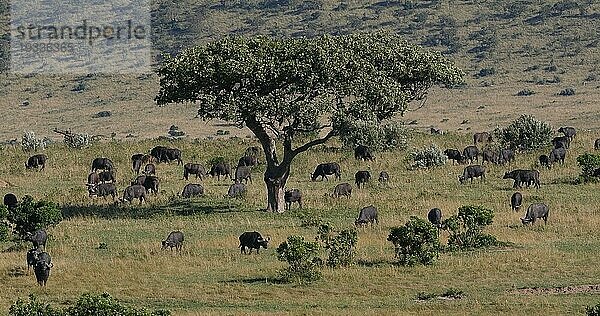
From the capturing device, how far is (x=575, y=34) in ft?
405

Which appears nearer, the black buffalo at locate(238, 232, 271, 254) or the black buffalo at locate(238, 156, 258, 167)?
the black buffalo at locate(238, 232, 271, 254)

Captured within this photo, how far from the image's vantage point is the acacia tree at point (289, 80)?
36.3 meters

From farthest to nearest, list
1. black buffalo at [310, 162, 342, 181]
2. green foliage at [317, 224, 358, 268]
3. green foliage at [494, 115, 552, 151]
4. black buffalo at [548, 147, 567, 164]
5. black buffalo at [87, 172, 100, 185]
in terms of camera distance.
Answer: green foliage at [494, 115, 552, 151], black buffalo at [548, 147, 567, 164], black buffalo at [310, 162, 342, 181], black buffalo at [87, 172, 100, 185], green foliage at [317, 224, 358, 268]

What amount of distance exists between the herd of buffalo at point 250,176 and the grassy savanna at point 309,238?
17.8 inches

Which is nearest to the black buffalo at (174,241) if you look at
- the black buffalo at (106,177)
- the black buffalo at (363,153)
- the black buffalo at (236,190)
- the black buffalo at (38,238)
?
the black buffalo at (38,238)

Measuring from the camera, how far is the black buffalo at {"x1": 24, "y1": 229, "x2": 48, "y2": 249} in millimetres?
30500

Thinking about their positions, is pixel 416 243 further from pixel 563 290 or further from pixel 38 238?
→ pixel 38 238

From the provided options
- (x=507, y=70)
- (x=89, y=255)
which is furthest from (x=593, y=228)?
(x=507, y=70)

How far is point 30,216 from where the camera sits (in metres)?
31.3

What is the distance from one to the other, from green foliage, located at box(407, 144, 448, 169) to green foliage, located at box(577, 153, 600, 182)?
25.0 feet

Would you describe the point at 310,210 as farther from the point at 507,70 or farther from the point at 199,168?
the point at 507,70

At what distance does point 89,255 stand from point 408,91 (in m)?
14.2

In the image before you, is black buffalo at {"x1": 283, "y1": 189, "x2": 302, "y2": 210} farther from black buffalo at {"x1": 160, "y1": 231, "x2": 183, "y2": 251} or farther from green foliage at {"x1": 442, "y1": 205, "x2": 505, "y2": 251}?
green foliage at {"x1": 442, "y1": 205, "x2": 505, "y2": 251}

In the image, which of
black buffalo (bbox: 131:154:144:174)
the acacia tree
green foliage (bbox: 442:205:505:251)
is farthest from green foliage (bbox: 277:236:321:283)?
black buffalo (bbox: 131:154:144:174)
